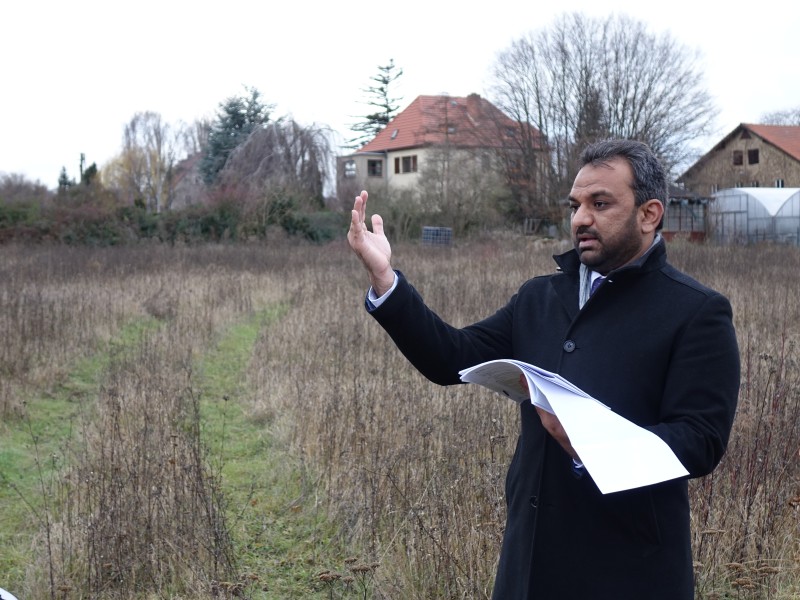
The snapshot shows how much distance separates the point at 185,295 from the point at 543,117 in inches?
1162

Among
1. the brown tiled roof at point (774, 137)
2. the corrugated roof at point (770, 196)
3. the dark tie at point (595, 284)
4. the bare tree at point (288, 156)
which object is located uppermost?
the brown tiled roof at point (774, 137)

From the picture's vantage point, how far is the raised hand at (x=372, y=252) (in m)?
2.23

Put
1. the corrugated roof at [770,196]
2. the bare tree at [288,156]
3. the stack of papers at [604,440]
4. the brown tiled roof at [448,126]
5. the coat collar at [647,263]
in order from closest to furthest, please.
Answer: the stack of papers at [604,440], the coat collar at [647,263], the corrugated roof at [770,196], the bare tree at [288,156], the brown tiled roof at [448,126]

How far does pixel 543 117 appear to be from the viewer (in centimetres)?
4031

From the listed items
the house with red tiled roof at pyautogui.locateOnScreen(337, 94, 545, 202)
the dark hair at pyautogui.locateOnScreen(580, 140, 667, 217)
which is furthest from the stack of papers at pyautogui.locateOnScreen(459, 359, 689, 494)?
the house with red tiled roof at pyautogui.locateOnScreen(337, 94, 545, 202)

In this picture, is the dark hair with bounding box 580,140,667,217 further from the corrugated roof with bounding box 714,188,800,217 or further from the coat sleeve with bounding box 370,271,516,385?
the corrugated roof with bounding box 714,188,800,217

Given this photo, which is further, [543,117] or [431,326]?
[543,117]

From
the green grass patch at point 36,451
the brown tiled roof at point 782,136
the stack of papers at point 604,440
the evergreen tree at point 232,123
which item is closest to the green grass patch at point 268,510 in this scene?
the green grass patch at point 36,451

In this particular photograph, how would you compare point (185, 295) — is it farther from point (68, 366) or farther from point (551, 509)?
point (551, 509)

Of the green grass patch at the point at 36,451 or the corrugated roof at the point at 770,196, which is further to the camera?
the corrugated roof at the point at 770,196

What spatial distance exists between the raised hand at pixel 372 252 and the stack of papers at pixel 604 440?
50 cm

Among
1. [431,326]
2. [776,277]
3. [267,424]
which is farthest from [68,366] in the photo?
[776,277]

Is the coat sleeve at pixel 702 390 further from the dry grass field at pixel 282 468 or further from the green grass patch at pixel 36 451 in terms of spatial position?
the green grass patch at pixel 36 451

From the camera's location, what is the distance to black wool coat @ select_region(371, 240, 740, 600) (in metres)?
1.88
